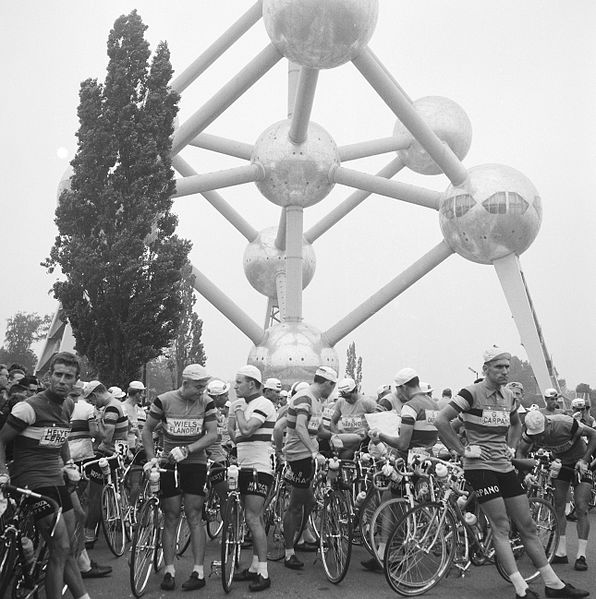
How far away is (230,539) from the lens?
6.85 metres

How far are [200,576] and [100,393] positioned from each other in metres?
2.92

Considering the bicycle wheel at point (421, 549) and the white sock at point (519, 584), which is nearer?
the white sock at point (519, 584)

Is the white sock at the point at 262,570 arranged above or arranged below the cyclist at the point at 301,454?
below

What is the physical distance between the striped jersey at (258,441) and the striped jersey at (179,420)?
0.42m

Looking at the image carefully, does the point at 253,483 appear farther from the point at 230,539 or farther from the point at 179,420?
the point at 179,420

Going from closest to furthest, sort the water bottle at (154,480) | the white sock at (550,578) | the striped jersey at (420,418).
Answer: the water bottle at (154,480) → the white sock at (550,578) → the striped jersey at (420,418)

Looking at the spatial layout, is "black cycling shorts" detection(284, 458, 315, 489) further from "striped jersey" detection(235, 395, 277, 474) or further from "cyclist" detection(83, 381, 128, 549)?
"cyclist" detection(83, 381, 128, 549)

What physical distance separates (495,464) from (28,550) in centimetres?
393

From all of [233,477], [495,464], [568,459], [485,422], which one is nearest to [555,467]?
[568,459]

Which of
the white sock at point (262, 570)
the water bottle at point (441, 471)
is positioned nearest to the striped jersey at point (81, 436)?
the white sock at point (262, 570)

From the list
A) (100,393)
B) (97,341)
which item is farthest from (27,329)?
(100,393)

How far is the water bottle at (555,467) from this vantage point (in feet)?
25.6

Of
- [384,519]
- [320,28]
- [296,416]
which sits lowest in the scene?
[384,519]

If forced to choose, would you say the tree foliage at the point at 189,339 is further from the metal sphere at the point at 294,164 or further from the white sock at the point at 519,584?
the white sock at the point at 519,584
